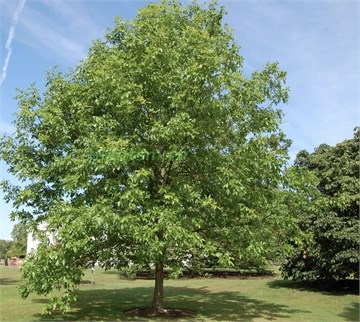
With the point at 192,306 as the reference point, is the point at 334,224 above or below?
above

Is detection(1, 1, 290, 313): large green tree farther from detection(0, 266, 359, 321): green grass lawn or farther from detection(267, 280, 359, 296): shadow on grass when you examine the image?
detection(267, 280, 359, 296): shadow on grass

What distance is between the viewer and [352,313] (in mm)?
15930

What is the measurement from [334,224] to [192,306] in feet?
28.0

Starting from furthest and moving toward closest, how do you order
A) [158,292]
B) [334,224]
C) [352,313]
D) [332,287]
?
[332,287] < [334,224] < [352,313] < [158,292]

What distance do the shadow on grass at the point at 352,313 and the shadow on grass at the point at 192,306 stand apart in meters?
1.72

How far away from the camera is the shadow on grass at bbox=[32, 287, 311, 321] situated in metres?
14.8

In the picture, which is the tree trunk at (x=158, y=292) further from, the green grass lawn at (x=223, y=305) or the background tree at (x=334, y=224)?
the background tree at (x=334, y=224)

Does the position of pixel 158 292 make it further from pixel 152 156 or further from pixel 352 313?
pixel 352 313

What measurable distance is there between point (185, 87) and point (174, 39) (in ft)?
6.73

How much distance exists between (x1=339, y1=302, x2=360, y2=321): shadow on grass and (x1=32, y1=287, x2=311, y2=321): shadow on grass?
172cm

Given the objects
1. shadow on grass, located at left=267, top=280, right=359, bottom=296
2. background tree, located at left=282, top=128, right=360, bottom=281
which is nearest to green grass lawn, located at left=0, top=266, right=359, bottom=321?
shadow on grass, located at left=267, top=280, right=359, bottom=296

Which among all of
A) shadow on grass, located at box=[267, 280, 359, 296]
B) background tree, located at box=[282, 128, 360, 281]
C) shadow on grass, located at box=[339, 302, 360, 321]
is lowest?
shadow on grass, located at box=[339, 302, 360, 321]

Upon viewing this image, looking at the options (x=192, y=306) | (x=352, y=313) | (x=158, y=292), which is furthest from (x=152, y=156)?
(x=352, y=313)

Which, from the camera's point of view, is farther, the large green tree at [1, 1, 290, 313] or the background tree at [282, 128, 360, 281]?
the background tree at [282, 128, 360, 281]
